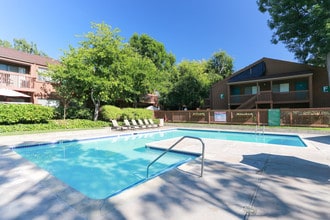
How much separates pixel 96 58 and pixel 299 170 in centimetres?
1737

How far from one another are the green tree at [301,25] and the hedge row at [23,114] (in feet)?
73.1

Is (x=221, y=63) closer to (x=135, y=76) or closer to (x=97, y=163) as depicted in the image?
(x=135, y=76)

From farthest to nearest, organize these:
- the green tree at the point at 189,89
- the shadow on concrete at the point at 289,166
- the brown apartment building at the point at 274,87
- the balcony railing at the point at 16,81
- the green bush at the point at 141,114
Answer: the green tree at the point at 189,89, the green bush at the point at 141,114, the brown apartment building at the point at 274,87, the balcony railing at the point at 16,81, the shadow on concrete at the point at 289,166

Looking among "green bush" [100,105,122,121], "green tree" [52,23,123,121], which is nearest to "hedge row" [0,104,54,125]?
"green tree" [52,23,123,121]

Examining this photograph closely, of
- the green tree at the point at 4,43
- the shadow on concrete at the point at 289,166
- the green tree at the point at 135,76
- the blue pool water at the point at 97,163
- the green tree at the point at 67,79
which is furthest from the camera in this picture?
the green tree at the point at 4,43

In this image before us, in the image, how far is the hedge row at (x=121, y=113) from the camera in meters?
18.8

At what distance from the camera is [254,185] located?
13.9 feet

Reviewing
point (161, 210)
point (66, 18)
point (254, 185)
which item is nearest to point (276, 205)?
point (254, 185)

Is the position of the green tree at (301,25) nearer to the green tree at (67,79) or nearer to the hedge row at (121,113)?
the hedge row at (121,113)

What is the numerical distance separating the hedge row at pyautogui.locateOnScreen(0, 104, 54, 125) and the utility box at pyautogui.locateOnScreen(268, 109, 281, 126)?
61.3 feet

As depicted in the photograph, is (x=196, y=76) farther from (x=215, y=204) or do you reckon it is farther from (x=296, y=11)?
(x=215, y=204)

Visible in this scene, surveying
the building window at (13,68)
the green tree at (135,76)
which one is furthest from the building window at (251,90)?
the building window at (13,68)

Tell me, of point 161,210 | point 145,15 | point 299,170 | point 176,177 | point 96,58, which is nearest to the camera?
point 161,210

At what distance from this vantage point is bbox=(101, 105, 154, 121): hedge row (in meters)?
18.8
